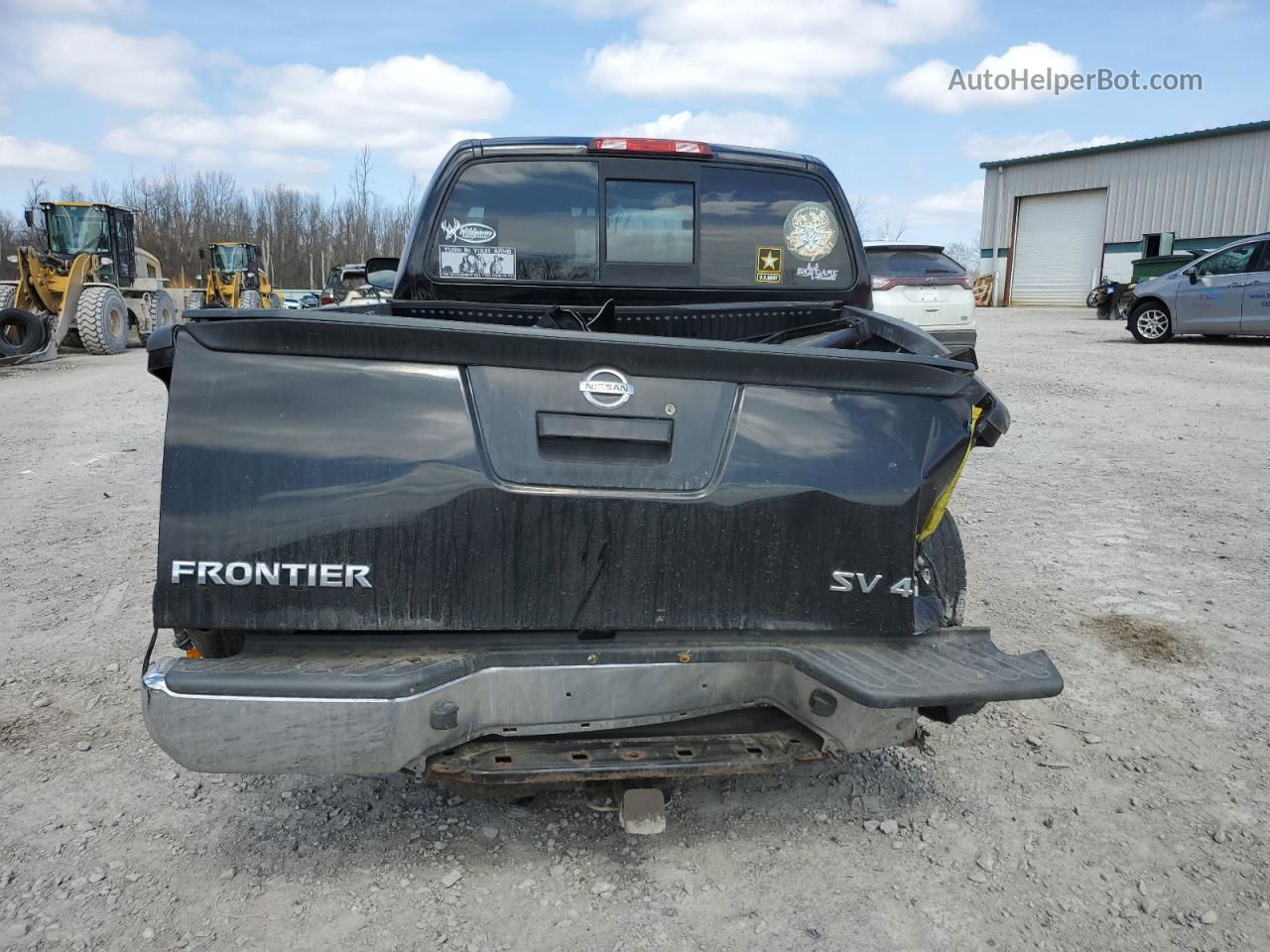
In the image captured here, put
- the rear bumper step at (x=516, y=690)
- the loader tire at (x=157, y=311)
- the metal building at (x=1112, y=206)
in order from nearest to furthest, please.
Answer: the rear bumper step at (x=516, y=690) < the loader tire at (x=157, y=311) < the metal building at (x=1112, y=206)

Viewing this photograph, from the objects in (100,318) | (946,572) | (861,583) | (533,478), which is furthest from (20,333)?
(861,583)

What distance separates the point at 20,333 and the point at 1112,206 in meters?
31.5

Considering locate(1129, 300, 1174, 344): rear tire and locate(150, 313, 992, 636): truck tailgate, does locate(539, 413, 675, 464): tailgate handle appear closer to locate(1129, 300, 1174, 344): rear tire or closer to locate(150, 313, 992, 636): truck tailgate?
locate(150, 313, 992, 636): truck tailgate

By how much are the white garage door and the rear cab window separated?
1234 inches

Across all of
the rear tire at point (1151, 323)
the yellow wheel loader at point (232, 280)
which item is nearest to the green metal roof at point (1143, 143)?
the rear tire at point (1151, 323)

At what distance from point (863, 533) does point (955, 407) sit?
411mm

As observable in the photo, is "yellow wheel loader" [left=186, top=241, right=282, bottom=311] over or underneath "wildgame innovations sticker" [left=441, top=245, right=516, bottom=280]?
over

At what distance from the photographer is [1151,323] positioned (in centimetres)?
1570

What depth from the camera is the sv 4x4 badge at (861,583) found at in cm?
229

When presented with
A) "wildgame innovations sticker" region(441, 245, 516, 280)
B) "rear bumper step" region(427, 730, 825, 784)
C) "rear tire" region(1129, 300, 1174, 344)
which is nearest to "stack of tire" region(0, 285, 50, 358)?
"wildgame innovations sticker" region(441, 245, 516, 280)

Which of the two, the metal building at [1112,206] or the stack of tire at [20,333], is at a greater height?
the metal building at [1112,206]

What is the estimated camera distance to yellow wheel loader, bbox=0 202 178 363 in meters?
16.9

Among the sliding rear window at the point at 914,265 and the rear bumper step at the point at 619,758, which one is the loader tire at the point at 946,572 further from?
the sliding rear window at the point at 914,265

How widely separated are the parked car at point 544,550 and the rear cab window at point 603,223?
183 centimetres
